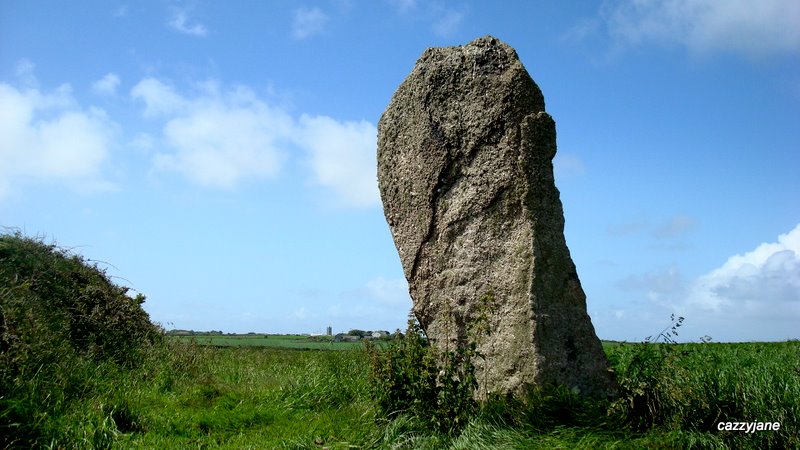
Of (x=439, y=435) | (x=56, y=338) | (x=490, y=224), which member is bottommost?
(x=439, y=435)

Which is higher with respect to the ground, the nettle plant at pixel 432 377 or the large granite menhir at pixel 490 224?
the large granite menhir at pixel 490 224

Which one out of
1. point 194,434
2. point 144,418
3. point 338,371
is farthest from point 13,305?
point 338,371

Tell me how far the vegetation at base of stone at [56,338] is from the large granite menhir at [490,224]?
417 centimetres

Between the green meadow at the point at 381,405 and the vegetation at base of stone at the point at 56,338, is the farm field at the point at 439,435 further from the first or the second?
the vegetation at base of stone at the point at 56,338

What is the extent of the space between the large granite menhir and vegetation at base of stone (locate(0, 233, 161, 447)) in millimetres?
4171

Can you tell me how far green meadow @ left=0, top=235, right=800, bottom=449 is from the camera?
6.88m

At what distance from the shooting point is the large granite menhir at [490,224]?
24.9ft

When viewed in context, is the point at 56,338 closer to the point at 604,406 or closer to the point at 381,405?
the point at 381,405

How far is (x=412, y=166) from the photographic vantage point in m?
8.77

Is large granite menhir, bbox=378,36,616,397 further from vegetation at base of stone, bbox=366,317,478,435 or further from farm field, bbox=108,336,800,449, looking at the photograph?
farm field, bbox=108,336,800,449

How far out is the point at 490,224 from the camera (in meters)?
8.04

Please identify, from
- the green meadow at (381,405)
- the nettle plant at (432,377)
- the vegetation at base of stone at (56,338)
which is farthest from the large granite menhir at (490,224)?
the vegetation at base of stone at (56,338)

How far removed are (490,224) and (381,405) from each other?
2.45m

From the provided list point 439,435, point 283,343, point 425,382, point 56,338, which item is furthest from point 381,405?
point 283,343
